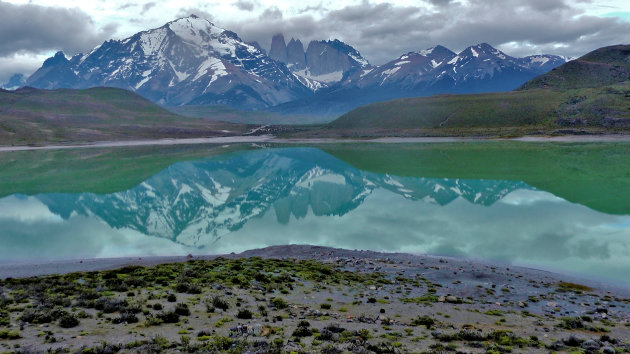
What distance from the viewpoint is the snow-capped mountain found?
53594 mm

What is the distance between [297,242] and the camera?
4309 centimetres

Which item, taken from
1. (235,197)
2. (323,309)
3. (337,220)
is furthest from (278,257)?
(235,197)

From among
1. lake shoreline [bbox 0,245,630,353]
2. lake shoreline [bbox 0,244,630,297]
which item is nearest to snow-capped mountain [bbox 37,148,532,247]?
lake shoreline [bbox 0,244,630,297]

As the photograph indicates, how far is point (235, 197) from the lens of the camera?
73.4 meters

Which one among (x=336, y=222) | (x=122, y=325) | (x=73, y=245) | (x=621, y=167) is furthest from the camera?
(x=621, y=167)

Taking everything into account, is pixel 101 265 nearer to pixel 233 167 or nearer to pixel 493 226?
pixel 493 226

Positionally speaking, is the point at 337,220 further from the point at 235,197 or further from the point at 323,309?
the point at 323,309

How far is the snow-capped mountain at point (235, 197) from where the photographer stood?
2110 inches

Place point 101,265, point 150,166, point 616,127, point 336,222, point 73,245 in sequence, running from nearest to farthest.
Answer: point 101,265
point 73,245
point 336,222
point 150,166
point 616,127

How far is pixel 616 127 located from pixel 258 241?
16262cm

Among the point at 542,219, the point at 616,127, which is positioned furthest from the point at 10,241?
the point at 616,127

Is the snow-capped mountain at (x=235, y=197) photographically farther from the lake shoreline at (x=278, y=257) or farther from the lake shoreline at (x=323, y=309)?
the lake shoreline at (x=323, y=309)

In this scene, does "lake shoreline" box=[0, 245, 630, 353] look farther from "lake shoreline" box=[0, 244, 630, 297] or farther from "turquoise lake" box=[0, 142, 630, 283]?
"turquoise lake" box=[0, 142, 630, 283]

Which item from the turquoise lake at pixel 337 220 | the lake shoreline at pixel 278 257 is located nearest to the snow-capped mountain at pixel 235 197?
the turquoise lake at pixel 337 220
